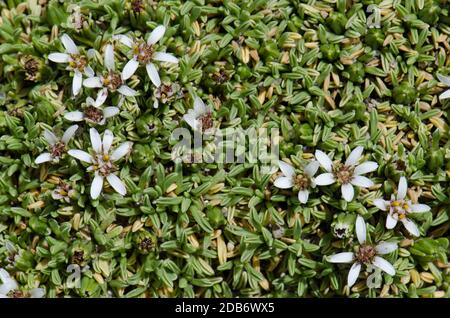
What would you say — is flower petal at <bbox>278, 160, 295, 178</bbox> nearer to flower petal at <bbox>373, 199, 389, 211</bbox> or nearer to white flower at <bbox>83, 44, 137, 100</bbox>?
flower petal at <bbox>373, 199, 389, 211</bbox>

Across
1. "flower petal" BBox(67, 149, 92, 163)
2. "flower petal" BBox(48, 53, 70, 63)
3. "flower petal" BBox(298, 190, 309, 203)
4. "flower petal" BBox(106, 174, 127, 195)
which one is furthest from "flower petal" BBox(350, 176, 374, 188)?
"flower petal" BBox(48, 53, 70, 63)

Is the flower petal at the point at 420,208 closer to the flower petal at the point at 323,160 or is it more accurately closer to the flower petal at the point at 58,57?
the flower petal at the point at 323,160

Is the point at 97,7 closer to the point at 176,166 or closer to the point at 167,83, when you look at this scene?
the point at 167,83

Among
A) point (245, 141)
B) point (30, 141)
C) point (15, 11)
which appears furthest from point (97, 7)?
point (245, 141)

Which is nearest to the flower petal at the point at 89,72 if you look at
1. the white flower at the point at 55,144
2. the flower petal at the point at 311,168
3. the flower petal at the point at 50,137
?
the white flower at the point at 55,144

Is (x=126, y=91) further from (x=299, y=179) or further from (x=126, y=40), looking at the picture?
(x=299, y=179)

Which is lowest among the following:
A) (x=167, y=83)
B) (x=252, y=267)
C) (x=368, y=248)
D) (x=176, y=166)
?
(x=252, y=267)
